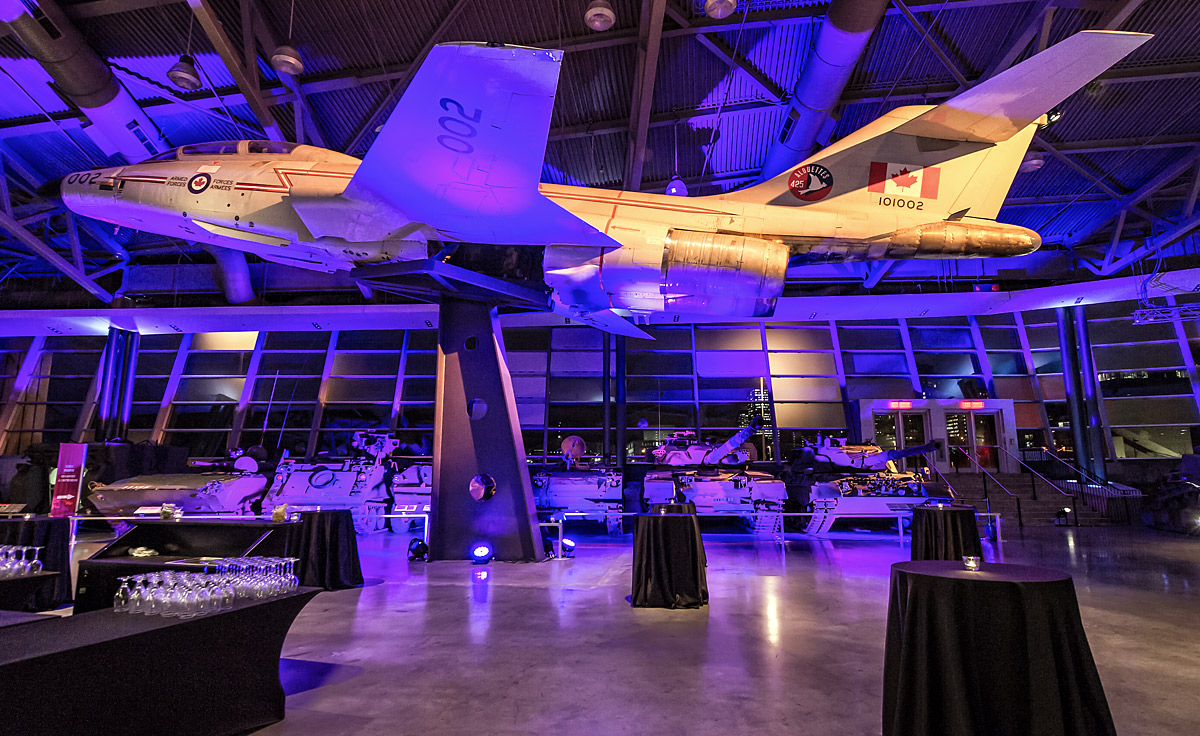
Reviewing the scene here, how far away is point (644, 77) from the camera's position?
978 centimetres

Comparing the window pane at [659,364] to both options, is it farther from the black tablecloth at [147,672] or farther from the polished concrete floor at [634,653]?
the black tablecloth at [147,672]

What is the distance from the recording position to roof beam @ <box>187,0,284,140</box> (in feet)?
27.7

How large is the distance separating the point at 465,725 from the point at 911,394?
16.9 m

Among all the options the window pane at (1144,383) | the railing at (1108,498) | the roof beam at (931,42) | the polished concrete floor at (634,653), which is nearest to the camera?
the polished concrete floor at (634,653)

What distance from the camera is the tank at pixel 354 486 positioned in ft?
38.8

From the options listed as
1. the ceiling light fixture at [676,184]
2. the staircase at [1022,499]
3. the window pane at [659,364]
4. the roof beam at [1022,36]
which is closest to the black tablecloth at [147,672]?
the ceiling light fixture at [676,184]

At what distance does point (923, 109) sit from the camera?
21.1 feet

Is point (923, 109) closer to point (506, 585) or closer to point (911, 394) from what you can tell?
point (506, 585)

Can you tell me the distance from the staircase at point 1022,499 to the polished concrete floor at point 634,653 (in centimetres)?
661

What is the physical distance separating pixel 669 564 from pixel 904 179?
471 centimetres

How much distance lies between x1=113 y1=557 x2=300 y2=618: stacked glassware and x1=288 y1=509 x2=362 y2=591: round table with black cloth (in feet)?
11.4

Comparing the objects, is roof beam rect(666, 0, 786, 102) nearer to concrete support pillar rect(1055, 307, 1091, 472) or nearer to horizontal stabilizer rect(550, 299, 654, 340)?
horizontal stabilizer rect(550, 299, 654, 340)

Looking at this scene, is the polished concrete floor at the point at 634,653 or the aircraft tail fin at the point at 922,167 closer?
the polished concrete floor at the point at 634,653

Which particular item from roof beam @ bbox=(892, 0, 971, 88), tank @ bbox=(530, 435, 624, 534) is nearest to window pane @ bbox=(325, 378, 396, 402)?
tank @ bbox=(530, 435, 624, 534)
